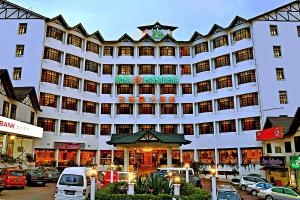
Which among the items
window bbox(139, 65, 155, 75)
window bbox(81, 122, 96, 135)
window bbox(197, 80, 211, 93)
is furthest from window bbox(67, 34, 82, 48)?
window bbox(197, 80, 211, 93)

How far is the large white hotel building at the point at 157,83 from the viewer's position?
41656 millimetres

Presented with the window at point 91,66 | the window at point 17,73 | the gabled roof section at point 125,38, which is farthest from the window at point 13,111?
the gabled roof section at point 125,38

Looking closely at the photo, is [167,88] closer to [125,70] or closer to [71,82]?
[125,70]

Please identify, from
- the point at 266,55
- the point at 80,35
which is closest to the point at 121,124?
the point at 80,35

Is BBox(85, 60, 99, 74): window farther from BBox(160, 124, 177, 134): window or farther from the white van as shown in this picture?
the white van

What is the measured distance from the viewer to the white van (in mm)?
15836

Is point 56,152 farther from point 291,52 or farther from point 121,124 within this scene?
point 291,52

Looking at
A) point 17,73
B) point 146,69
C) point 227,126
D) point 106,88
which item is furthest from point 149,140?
point 17,73

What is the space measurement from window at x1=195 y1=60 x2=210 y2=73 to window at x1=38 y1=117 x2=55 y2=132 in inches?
1023

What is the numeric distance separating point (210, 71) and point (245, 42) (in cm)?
738

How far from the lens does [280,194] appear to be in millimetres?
22781

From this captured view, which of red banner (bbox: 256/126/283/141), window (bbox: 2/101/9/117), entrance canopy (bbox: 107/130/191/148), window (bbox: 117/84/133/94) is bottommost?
entrance canopy (bbox: 107/130/191/148)

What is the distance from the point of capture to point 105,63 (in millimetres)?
50969

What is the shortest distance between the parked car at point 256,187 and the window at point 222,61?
23642mm
